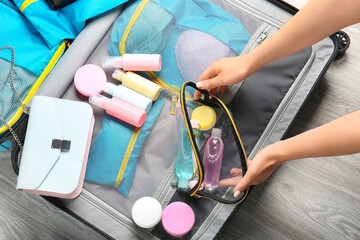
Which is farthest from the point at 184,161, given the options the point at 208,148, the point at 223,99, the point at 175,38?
the point at 175,38

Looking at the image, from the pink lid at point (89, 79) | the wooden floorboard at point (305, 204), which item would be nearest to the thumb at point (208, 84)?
the pink lid at point (89, 79)

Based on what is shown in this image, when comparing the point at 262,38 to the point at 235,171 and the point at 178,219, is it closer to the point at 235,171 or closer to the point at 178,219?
the point at 235,171

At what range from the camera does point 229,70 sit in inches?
26.2

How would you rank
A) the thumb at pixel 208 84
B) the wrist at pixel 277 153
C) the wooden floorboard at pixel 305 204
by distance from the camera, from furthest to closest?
1. the wooden floorboard at pixel 305 204
2. the thumb at pixel 208 84
3. the wrist at pixel 277 153

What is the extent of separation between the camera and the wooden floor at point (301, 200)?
859 millimetres

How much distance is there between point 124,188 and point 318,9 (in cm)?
50

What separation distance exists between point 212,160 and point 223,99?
0.13 metres

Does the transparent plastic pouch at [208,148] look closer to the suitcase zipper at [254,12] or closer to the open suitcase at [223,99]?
the open suitcase at [223,99]

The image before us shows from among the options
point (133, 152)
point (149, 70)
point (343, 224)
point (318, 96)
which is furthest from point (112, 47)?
point (343, 224)

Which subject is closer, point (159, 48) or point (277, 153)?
point (277, 153)

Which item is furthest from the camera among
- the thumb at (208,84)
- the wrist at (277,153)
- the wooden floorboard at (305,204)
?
the wooden floorboard at (305,204)

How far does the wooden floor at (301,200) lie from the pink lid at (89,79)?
0.36m

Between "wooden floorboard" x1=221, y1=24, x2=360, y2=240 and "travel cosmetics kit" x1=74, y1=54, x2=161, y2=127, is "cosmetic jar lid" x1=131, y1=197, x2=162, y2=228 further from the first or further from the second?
"wooden floorboard" x1=221, y1=24, x2=360, y2=240

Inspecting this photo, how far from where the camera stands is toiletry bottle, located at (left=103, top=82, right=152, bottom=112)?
2.34ft
